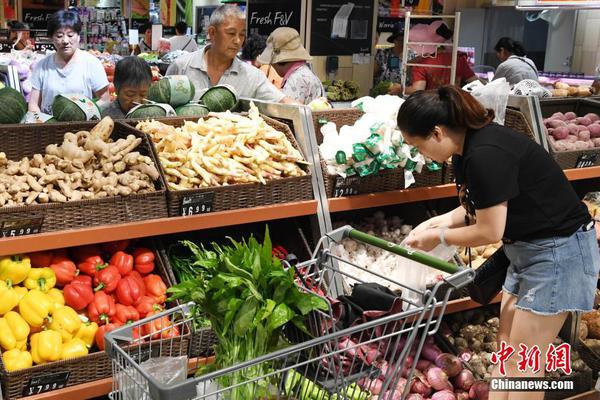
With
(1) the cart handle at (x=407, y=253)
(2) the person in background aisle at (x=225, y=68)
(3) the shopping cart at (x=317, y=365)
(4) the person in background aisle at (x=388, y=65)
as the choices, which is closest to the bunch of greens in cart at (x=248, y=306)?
(3) the shopping cart at (x=317, y=365)

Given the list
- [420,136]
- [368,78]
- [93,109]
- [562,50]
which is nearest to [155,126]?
[93,109]

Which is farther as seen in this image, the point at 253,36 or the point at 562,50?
the point at 562,50

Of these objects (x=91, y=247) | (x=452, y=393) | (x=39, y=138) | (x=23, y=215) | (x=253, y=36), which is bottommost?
(x=452, y=393)

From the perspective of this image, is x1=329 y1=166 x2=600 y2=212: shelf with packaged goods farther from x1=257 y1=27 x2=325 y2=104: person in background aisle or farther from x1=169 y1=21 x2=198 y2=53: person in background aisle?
x1=169 y1=21 x2=198 y2=53: person in background aisle

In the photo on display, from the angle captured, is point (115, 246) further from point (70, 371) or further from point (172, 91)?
point (172, 91)

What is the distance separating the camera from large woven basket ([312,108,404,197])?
3.48 meters

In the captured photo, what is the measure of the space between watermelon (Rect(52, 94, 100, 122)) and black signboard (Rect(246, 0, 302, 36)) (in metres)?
4.97

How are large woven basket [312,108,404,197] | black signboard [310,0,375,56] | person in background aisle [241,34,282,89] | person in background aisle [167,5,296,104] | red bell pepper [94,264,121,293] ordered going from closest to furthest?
red bell pepper [94,264,121,293] → large woven basket [312,108,404,197] → person in background aisle [167,5,296,104] → person in background aisle [241,34,282,89] → black signboard [310,0,375,56]

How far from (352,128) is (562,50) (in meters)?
8.30

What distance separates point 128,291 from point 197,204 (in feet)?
1.61

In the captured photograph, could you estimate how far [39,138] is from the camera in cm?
328

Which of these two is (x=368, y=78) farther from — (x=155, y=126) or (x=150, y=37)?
(x=155, y=126)

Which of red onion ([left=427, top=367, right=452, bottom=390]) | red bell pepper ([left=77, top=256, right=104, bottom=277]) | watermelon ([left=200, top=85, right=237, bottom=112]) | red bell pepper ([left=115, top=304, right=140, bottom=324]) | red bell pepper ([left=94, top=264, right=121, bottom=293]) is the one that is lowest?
red onion ([left=427, top=367, right=452, bottom=390])

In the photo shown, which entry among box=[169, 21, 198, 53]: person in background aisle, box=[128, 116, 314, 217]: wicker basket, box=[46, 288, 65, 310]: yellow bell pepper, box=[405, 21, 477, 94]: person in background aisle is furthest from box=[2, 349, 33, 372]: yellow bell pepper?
box=[169, 21, 198, 53]: person in background aisle
